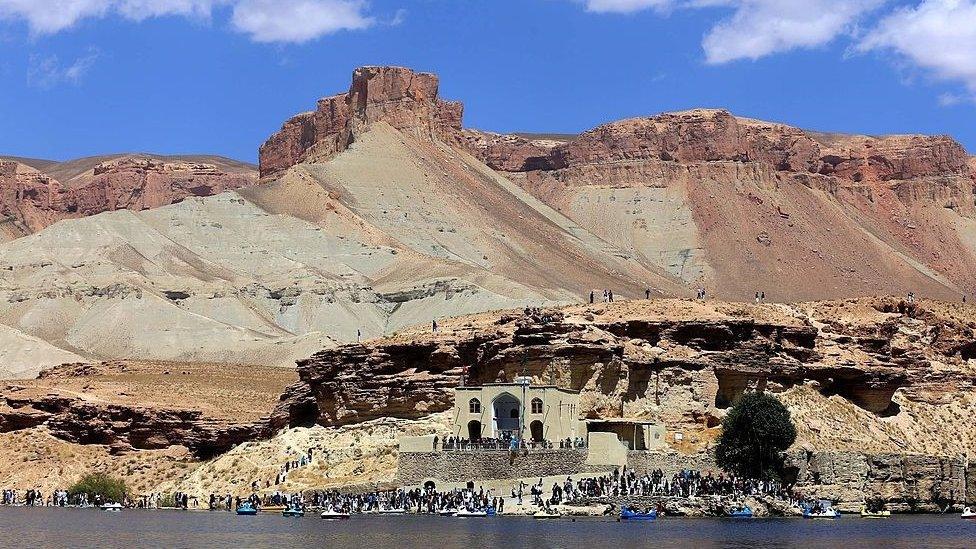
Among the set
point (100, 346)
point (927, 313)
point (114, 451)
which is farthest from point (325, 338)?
point (927, 313)

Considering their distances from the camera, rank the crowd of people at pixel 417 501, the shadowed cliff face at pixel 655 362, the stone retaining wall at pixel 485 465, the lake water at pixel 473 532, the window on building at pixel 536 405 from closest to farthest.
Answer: the lake water at pixel 473 532 → the crowd of people at pixel 417 501 → the stone retaining wall at pixel 485 465 → the window on building at pixel 536 405 → the shadowed cliff face at pixel 655 362

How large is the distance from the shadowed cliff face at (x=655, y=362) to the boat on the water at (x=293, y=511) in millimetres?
10091

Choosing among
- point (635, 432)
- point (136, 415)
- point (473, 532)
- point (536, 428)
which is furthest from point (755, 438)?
point (136, 415)

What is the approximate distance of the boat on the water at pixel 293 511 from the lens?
84188mm

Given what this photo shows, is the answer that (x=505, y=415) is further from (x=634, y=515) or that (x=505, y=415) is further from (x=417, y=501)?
(x=634, y=515)

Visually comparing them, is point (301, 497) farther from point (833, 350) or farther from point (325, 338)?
point (325, 338)

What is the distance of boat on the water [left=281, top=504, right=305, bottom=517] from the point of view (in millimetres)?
84188

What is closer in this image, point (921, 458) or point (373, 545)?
point (373, 545)

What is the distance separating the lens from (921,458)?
86.4 meters

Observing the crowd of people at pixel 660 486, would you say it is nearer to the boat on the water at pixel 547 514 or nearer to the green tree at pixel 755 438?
the green tree at pixel 755 438

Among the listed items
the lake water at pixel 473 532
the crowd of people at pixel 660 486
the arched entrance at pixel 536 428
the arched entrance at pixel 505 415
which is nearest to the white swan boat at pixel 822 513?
the lake water at pixel 473 532

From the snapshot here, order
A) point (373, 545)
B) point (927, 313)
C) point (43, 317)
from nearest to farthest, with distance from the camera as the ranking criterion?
point (373, 545)
point (927, 313)
point (43, 317)

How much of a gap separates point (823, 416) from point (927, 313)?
17.8 meters

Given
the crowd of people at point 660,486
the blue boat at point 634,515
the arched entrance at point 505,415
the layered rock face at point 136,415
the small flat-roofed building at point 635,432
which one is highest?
the layered rock face at point 136,415
